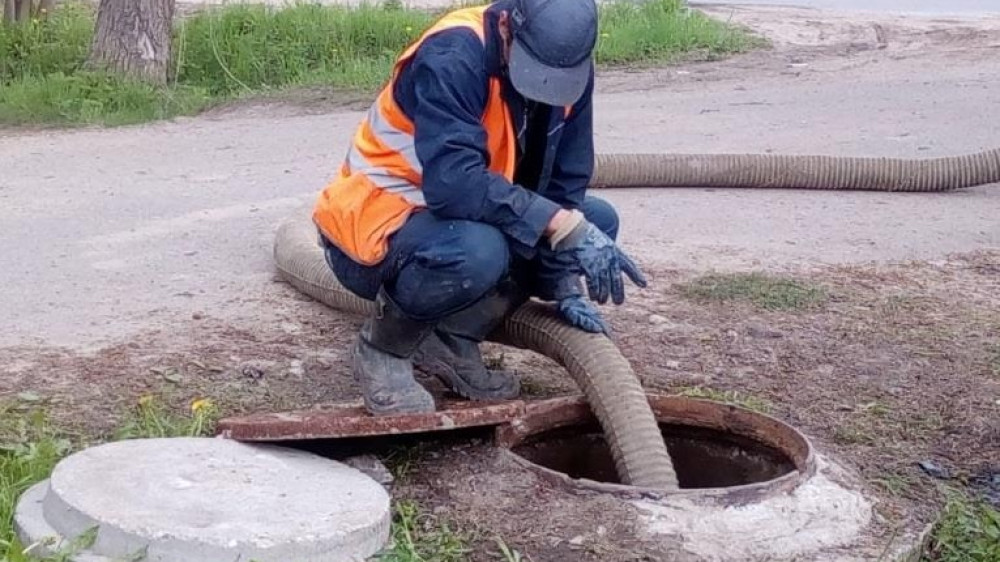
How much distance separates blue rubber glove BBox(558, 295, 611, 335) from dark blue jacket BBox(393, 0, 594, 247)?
38 cm

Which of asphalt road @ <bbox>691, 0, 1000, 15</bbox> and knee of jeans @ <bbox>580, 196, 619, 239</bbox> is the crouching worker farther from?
asphalt road @ <bbox>691, 0, 1000, 15</bbox>

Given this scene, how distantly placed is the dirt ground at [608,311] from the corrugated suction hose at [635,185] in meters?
0.09

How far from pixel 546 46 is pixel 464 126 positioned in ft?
0.80

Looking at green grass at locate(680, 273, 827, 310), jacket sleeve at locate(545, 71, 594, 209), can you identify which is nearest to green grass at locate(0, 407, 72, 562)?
jacket sleeve at locate(545, 71, 594, 209)

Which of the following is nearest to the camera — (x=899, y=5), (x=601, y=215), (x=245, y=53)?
(x=601, y=215)

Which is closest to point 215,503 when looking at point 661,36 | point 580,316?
point 580,316

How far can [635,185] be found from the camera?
6.88 meters

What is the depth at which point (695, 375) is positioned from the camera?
4332 mm

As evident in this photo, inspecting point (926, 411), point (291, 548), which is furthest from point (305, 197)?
point (291, 548)

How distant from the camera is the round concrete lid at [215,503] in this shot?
9.46ft

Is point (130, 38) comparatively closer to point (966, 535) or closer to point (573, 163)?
point (573, 163)

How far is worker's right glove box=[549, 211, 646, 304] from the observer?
11.2 feet

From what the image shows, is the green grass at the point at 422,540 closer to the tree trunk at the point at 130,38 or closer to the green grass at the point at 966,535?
the green grass at the point at 966,535

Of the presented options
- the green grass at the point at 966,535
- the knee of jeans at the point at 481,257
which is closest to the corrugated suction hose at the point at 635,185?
the knee of jeans at the point at 481,257
